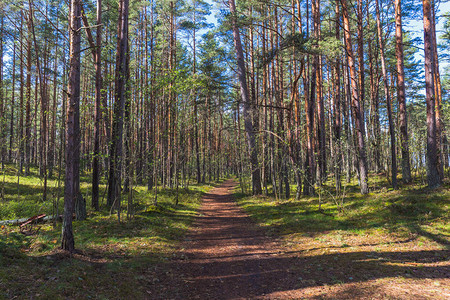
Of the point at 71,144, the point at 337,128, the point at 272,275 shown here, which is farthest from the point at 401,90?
the point at 71,144

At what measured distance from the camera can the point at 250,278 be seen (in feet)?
16.5

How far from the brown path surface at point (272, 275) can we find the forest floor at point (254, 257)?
20 millimetres

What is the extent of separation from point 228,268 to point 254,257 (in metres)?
0.93

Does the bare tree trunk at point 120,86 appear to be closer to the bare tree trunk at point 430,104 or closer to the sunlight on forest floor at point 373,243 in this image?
the sunlight on forest floor at point 373,243

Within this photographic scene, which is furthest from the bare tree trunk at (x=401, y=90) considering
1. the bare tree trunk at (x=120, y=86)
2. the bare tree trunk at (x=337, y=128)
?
the bare tree trunk at (x=120, y=86)

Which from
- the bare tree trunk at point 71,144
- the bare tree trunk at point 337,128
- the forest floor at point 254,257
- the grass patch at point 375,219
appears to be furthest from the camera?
the bare tree trunk at point 337,128

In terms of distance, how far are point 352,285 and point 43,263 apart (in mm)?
6024

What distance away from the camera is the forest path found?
4535mm

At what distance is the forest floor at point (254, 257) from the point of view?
421 centimetres

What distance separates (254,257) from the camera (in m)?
6.26

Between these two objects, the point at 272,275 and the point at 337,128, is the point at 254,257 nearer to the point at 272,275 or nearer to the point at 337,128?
the point at 272,275

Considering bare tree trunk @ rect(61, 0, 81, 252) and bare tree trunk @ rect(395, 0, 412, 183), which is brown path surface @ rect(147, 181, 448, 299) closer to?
bare tree trunk @ rect(61, 0, 81, 252)

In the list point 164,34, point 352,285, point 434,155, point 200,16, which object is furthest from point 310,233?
point 200,16

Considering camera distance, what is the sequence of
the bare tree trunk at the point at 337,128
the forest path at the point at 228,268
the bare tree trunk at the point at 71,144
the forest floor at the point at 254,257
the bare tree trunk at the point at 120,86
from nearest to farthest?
the forest floor at the point at 254,257, the forest path at the point at 228,268, the bare tree trunk at the point at 71,144, the bare tree trunk at the point at 120,86, the bare tree trunk at the point at 337,128
